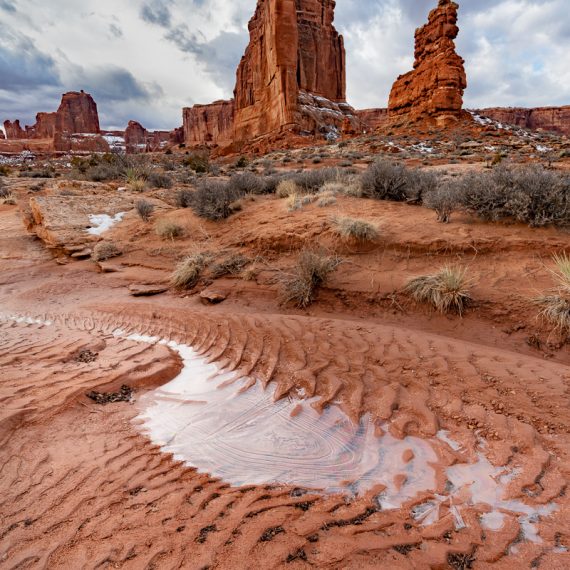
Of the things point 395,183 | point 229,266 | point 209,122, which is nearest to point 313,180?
point 395,183

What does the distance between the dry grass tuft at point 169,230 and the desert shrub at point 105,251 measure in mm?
1129

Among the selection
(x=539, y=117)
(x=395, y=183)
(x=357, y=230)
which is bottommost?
(x=357, y=230)

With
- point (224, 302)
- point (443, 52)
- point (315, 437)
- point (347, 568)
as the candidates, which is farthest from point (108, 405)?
point (443, 52)

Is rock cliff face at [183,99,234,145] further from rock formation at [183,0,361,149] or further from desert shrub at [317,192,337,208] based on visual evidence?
desert shrub at [317,192,337,208]

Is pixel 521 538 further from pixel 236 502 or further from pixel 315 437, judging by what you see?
pixel 236 502

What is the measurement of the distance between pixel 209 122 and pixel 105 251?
88564 millimetres

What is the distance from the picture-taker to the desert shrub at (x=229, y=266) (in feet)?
22.6

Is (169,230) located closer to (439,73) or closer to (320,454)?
(320,454)

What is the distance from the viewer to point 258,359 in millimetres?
3986

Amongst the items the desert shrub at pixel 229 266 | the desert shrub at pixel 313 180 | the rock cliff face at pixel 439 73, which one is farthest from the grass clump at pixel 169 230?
the rock cliff face at pixel 439 73

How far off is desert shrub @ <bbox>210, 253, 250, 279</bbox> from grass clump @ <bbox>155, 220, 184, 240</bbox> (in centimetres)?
230

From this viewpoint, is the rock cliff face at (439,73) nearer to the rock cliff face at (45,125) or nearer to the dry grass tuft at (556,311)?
the dry grass tuft at (556,311)

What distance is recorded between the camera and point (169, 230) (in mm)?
8664

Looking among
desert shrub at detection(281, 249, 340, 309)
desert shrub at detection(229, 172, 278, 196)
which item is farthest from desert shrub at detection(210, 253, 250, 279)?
desert shrub at detection(229, 172, 278, 196)
